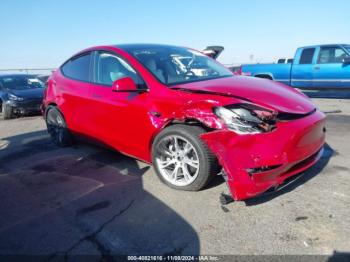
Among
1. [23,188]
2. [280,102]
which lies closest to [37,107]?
[23,188]

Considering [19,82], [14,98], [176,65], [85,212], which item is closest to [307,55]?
[176,65]

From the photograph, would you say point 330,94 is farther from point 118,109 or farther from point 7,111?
point 7,111

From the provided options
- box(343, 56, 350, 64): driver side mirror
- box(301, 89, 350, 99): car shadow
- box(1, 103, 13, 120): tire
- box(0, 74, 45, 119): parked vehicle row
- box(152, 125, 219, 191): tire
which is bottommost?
box(1, 103, 13, 120): tire

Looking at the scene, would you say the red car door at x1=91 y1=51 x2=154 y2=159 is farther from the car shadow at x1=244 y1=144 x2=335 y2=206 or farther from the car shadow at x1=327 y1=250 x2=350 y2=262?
the car shadow at x1=327 y1=250 x2=350 y2=262

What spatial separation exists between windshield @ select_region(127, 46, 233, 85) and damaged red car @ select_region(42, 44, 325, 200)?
0.01m

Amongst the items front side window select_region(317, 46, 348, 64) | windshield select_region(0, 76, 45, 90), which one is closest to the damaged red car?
windshield select_region(0, 76, 45, 90)

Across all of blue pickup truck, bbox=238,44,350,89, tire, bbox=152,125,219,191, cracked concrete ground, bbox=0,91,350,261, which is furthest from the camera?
blue pickup truck, bbox=238,44,350,89

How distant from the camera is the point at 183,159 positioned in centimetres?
Answer: 353

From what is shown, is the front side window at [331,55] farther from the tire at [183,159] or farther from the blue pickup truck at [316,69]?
the tire at [183,159]

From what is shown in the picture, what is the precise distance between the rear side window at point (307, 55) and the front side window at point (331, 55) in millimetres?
262

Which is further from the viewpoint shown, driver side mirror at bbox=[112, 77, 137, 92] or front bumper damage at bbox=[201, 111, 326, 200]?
driver side mirror at bbox=[112, 77, 137, 92]

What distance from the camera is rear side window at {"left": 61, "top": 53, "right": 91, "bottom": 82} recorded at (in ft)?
16.1

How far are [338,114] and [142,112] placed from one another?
555 centimetres

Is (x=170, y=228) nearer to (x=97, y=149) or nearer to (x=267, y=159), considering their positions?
(x=267, y=159)
